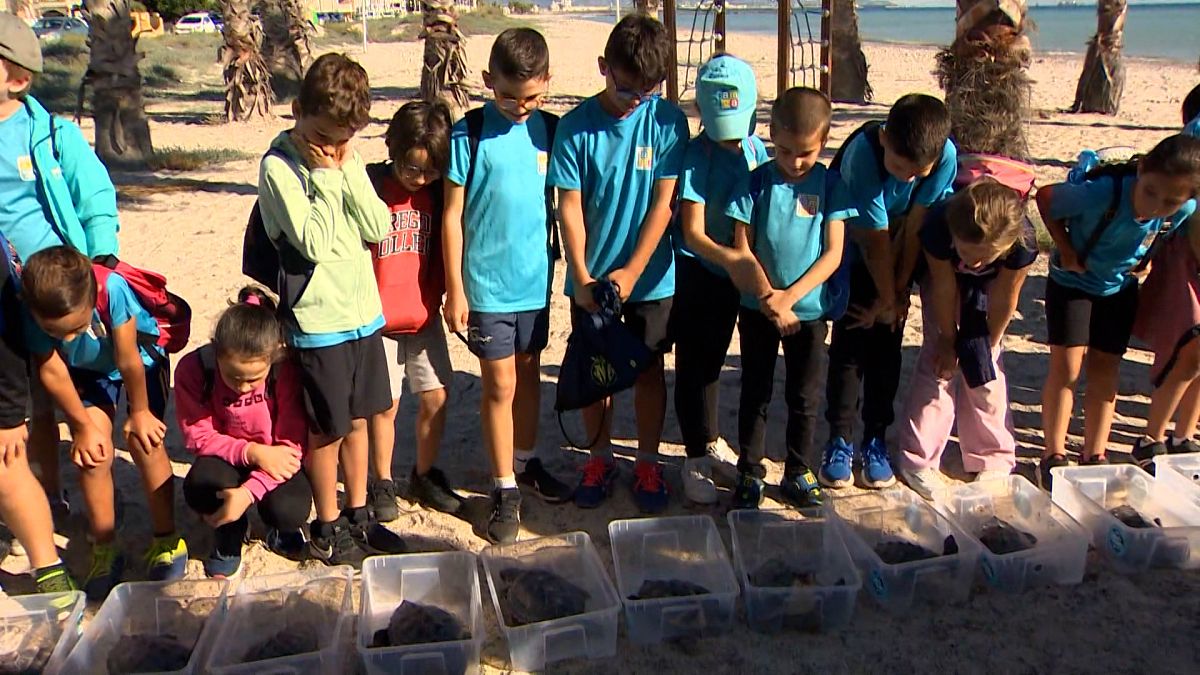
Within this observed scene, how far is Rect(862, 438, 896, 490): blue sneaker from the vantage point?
13.2 feet

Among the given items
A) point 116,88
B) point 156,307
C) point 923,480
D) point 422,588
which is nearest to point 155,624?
point 422,588

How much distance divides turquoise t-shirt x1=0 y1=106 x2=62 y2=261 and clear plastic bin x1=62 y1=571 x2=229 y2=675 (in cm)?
118

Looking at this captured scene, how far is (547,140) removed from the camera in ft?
11.3

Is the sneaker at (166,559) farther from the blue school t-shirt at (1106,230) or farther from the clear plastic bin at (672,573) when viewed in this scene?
the blue school t-shirt at (1106,230)

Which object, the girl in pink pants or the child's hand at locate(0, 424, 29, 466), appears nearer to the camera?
the child's hand at locate(0, 424, 29, 466)

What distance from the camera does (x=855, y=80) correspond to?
1717 cm

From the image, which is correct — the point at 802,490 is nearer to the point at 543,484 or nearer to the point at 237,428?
the point at 543,484

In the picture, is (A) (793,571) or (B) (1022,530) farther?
(B) (1022,530)

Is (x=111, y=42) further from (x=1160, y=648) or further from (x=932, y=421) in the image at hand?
(x=1160, y=648)

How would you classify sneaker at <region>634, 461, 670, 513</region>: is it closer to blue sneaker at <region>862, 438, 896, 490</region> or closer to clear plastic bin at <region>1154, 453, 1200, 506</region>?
blue sneaker at <region>862, 438, 896, 490</region>

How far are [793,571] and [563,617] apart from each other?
811mm

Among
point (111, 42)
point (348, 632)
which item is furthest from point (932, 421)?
point (111, 42)

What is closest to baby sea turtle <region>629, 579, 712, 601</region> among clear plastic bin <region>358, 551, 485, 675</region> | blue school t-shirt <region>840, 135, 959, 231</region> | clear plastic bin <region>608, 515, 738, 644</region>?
clear plastic bin <region>608, 515, 738, 644</region>

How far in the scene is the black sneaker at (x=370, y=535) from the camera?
3533mm
